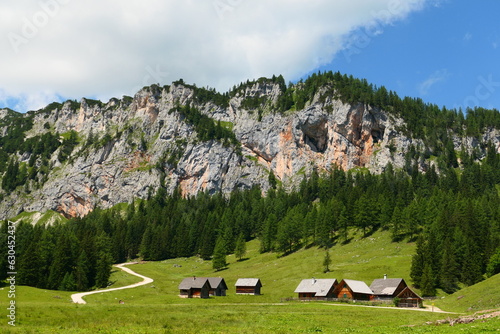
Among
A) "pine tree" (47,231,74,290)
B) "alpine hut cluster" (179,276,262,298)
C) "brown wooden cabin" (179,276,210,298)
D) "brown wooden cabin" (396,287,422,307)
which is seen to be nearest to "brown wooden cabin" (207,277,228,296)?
"alpine hut cluster" (179,276,262,298)

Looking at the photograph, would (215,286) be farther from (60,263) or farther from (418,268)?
(418,268)

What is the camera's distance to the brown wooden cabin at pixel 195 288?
79125mm

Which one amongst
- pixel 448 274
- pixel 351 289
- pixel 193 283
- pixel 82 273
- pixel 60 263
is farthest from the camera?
pixel 60 263

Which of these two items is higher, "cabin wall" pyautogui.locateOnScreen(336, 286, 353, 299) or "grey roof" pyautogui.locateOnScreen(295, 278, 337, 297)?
"grey roof" pyautogui.locateOnScreen(295, 278, 337, 297)

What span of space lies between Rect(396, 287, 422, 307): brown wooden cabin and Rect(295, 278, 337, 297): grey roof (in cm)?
1302

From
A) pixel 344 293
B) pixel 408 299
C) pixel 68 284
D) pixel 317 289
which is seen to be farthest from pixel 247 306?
pixel 68 284

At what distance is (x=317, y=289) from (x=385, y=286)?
12517 millimetres

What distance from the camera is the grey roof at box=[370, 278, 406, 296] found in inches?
2890

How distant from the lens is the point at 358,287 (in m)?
75.9

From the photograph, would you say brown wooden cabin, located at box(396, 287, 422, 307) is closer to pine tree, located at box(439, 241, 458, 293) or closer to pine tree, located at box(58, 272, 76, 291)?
pine tree, located at box(439, 241, 458, 293)

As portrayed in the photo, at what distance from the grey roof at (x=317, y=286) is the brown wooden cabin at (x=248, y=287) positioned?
31.6 ft

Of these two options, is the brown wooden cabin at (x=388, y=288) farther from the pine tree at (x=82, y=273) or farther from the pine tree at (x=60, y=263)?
the pine tree at (x=60, y=263)

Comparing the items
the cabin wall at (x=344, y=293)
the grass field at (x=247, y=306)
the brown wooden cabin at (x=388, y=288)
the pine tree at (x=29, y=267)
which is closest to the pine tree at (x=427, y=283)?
the brown wooden cabin at (x=388, y=288)

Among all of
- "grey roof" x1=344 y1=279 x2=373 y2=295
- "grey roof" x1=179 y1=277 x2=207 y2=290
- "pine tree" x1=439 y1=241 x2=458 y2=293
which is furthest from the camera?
"grey roof" x1=179 y1=277 x2=207 y2=290
